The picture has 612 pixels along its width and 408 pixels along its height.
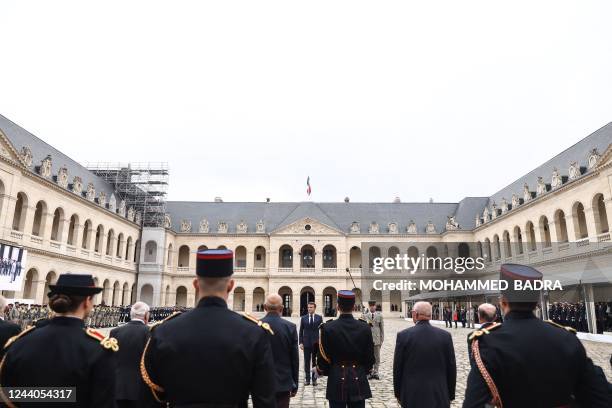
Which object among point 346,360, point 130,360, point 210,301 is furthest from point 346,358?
point 210,301

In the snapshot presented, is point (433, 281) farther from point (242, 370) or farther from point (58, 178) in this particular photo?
point (242, 370)

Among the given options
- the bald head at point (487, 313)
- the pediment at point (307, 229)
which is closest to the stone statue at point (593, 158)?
the bald head at point (487, 313)

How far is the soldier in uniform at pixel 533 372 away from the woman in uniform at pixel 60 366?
252 centimetres

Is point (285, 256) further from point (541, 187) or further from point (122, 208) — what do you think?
point (541, 187)

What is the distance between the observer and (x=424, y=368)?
4.98m

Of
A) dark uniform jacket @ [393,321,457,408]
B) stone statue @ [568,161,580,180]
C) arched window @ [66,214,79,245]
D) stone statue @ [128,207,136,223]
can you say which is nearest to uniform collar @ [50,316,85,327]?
dark uniform jacket @ [393,321,457,408]

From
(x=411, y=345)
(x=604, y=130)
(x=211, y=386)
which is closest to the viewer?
(x=211, y=386)

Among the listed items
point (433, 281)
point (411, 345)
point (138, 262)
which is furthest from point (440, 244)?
point (411, 345)

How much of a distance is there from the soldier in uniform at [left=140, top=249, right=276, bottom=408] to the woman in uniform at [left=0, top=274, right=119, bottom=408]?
435mm

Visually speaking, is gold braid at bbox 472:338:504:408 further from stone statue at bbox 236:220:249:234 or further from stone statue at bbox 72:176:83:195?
stone statue at bbox 236:220:249:234

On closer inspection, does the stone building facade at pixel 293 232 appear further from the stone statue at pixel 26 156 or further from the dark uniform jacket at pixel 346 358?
the dark uniform jacket at pixel 346 358

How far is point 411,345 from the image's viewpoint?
5086 mm

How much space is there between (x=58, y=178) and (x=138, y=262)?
16417mm

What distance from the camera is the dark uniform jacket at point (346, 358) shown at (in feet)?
18.0
